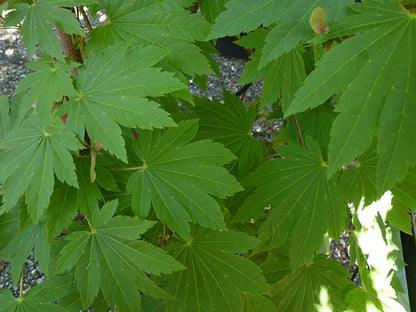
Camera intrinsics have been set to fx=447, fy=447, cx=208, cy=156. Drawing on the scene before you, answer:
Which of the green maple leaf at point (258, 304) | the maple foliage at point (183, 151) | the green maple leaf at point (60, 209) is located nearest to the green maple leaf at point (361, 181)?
the maple foliage at point (183, 151)

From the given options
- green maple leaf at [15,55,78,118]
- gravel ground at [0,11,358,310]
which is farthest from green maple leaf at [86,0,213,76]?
gravel ground at [0,11,358,310]

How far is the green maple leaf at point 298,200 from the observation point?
1015 mm

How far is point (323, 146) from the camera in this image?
1.18 m

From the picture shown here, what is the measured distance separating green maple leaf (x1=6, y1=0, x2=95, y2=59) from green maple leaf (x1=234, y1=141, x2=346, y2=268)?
0.53 meters

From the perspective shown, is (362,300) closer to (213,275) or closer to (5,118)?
(213,275)

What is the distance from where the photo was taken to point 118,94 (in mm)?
837

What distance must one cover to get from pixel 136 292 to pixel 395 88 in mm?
627

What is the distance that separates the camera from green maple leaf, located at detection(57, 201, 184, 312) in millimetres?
905

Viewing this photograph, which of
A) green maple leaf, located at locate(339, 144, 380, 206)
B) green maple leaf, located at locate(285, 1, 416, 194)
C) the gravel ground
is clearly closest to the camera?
green maple leaf, located at locate(285, 1, 416, 194)

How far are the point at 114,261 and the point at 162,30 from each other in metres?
0.48

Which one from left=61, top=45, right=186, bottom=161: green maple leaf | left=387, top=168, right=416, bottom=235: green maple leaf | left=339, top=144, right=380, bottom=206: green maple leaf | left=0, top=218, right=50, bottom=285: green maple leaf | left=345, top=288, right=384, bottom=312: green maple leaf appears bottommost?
left=345, top=288, right=384, bottom=312: green maple leaf

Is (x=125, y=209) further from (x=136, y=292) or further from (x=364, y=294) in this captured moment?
(x=364, y=294)

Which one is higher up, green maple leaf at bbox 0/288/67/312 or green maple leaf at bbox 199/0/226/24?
green maple leaf at bbox 199/0/226/24

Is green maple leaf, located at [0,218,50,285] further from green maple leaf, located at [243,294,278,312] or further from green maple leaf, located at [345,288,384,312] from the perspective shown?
green maple leaf, located at [345,288,384,312]
